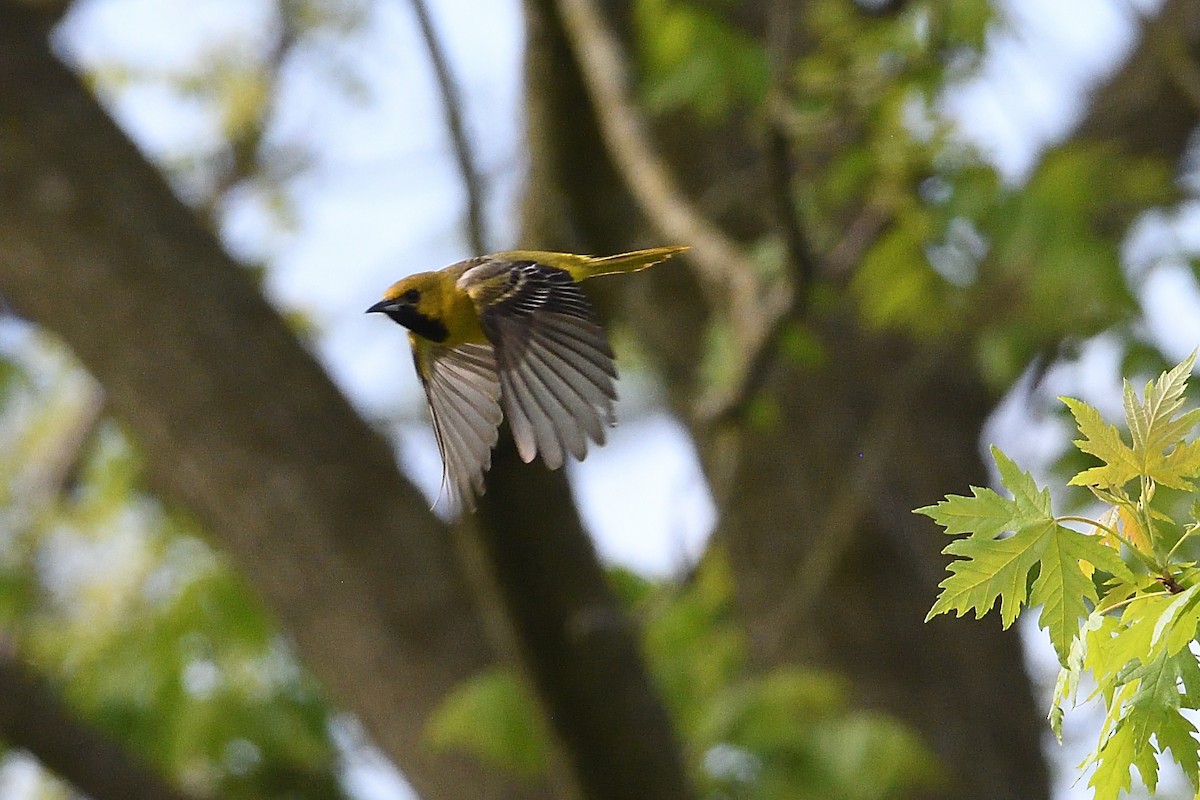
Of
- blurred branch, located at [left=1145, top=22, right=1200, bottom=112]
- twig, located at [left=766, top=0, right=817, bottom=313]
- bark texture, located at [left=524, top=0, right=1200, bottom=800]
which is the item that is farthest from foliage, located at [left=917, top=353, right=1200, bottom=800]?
blurred branch, located at [left=1145, top=22, right=1200, bottom=112]

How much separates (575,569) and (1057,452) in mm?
1718

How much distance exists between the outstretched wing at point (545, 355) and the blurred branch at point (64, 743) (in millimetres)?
2914

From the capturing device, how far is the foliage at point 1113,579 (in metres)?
1.43

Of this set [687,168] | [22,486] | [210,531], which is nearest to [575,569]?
[210,531]

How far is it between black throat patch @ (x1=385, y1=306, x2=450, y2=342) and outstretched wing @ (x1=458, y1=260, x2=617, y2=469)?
0.13m

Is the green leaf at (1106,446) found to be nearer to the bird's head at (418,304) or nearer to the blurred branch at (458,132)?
the bird's head at (418,304)

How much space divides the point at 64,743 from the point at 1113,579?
3.89 meters

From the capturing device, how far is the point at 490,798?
455 centimetres

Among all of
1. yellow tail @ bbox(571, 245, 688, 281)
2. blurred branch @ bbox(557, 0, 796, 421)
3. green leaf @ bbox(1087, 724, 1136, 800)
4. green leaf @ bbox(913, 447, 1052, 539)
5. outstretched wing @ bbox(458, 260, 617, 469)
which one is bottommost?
green leaf @ bbox(1087, 724, 1136, 800)

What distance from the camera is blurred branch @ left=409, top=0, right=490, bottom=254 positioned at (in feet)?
9.52

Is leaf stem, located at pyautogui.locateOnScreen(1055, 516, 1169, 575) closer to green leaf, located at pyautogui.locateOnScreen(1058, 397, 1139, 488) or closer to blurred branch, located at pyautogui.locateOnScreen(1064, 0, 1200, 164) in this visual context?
green leaf, located at pyautogui.locateOnScreen(1058, 397, 1139, 488)

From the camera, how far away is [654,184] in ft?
14.6

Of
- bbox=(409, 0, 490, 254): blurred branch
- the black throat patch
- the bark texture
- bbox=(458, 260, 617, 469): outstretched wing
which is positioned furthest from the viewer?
the bark texture

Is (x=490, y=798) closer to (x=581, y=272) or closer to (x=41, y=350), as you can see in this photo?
(x=581, y=272)
